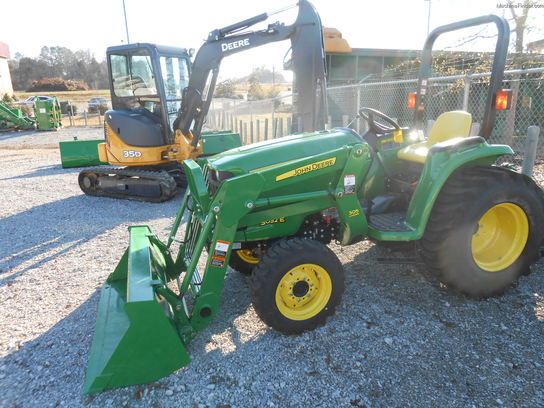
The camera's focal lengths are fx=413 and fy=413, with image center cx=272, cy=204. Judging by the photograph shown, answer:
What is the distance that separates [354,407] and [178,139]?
19.5 feet

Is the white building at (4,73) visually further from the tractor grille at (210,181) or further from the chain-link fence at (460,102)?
the tractor grille at (210,181)

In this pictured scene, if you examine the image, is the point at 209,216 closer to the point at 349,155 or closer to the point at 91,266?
the point at 349,155

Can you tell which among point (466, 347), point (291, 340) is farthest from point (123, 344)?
point (466, 347)

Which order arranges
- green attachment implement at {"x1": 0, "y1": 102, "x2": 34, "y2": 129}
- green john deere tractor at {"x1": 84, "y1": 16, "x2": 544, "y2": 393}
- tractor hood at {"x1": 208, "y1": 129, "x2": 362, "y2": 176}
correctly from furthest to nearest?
1. green attachment implement at {"x1": 0, "y1": 102, "x2": 34, "y2": 129}
2. tractor hood at {"x1": 208, "y1": 129, "x2": 362, "y2": 176}
3. green john deere tractor at {"x1": 84, "y1": 16, "x2": 544, "y2": 393}

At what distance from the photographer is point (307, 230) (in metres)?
3.42

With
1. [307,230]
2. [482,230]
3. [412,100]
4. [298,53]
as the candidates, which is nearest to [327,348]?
[307,230]

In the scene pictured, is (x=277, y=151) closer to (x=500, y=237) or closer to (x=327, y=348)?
(x=327, y=348)

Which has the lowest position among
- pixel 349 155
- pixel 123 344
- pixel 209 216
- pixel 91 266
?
pixel 91 266

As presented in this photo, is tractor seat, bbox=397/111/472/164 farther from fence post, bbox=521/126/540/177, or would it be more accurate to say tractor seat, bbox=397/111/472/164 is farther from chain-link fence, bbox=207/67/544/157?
chain-link fence, bbox=207/67/544/157

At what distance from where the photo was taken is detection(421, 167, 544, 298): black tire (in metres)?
3.17

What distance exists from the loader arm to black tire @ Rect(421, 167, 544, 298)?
9.61 ft

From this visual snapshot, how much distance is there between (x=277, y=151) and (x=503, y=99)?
185 cm

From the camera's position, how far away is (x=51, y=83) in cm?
5219

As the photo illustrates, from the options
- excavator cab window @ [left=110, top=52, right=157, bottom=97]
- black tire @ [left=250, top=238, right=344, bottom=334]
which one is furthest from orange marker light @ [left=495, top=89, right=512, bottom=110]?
excavator cab window @ [left=110, top=52, right=157, bottom=97]
